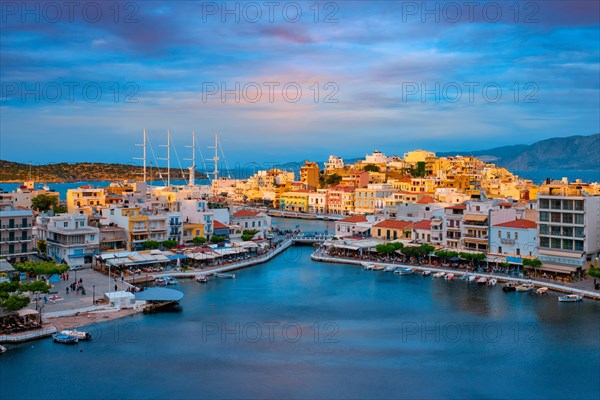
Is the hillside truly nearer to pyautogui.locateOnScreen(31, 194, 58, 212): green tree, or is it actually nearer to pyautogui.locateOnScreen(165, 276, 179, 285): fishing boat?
pyautogui.locateOnScreen(31, 194, 58, 212): green tree

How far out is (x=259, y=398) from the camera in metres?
A: 13.3

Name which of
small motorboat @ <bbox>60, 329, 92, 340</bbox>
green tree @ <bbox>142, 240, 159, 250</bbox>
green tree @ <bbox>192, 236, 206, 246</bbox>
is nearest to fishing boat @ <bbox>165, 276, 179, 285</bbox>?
green tree @ <bbox>142, 240, 159, 250</bbox>

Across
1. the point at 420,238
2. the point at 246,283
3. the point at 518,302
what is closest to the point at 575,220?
the point at 518,302

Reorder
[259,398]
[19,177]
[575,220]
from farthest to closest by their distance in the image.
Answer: [19,177], [575,220], [259,398]

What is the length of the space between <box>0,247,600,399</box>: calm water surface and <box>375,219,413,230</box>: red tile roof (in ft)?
30.6

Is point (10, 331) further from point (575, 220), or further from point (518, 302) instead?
point (575, 220)

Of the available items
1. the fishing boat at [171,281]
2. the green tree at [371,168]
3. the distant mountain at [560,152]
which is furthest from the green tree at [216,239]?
the distant mountain at [560,152]

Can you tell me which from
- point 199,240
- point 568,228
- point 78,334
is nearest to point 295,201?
point 199,240

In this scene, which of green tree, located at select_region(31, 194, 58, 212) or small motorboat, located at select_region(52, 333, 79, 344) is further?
green tree, located at select_region(31, 194, 58, 212)

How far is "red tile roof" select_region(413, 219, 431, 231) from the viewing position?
30.5m

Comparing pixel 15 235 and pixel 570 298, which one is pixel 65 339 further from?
pixel 570 298

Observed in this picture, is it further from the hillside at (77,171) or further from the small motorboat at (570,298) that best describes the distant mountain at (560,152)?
the small motorboat at (570,298)

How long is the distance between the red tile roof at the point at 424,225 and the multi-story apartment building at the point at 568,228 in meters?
6.39

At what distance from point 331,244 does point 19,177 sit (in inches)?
3317
